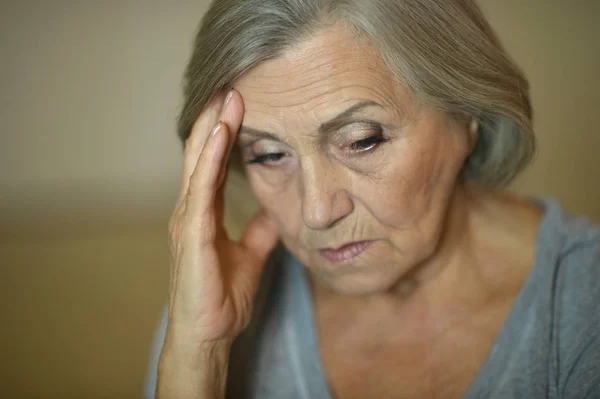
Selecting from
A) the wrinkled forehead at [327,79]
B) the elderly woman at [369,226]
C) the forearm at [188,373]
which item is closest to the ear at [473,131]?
the elderly woman at [369,226]

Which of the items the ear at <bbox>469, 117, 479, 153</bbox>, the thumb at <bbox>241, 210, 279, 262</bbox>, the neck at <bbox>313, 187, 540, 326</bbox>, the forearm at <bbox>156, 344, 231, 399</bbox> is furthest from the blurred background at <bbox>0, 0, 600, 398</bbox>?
the forearm at <bbox>156, 344, 231, 399</bbox>

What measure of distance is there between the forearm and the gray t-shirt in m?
0.14

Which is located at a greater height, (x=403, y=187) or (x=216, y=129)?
(x=216, y=129)

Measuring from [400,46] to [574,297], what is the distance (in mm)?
630

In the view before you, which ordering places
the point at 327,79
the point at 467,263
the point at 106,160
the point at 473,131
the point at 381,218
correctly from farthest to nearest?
the point at 106,160 → the point at 467,263 → the point at 473,131 → the point at 381,218 → the point at 327,79

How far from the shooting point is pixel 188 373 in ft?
3.83

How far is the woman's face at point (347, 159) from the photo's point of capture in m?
1.04

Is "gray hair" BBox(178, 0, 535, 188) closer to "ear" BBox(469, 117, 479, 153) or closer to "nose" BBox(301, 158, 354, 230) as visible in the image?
"ear" BBox(469, 117, 479, 153)

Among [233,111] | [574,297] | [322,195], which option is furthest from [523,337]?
[233,111]

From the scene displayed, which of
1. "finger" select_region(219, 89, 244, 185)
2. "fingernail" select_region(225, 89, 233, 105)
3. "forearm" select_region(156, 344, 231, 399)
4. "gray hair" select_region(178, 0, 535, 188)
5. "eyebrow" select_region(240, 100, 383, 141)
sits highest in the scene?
"gray hair" select_region(178, 0, 535, 188)

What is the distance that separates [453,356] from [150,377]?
704 millimetres

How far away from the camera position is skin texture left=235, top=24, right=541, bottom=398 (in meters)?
1.05

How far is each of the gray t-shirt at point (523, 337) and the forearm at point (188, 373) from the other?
14cm

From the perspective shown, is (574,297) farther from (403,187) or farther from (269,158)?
(269,158)
